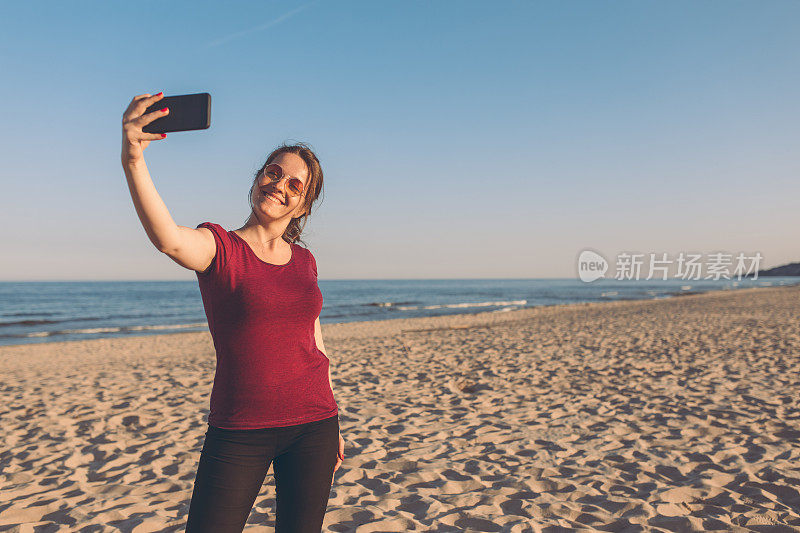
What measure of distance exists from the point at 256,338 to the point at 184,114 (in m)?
0.73

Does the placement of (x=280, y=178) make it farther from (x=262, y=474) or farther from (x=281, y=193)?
(x=262, y=474)

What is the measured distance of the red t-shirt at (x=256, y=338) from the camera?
61.9 inches

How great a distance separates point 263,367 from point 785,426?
19.4 feet

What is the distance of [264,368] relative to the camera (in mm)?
1658

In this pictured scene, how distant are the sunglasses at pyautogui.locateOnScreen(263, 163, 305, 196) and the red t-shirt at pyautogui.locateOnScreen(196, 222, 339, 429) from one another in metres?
0.27

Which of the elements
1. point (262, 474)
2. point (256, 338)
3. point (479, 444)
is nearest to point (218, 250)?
point (256, 338)

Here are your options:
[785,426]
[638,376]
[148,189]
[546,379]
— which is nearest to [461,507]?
[148,189]

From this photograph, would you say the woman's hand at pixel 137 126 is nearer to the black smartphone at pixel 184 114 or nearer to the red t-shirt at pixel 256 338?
the black smartphone at pixel 184 114

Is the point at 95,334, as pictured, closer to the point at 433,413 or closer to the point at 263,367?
the point at 433,413

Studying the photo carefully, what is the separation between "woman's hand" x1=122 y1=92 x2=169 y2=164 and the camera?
1.24 m

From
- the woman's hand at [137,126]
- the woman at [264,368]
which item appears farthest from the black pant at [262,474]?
the woman's hand at [137,126]

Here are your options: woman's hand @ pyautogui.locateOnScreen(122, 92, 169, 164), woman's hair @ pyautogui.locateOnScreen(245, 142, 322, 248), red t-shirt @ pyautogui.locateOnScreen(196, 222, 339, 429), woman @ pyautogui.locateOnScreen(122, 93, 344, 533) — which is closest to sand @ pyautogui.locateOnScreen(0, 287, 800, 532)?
woman @ pyautogui.locateOnScreen(122, 93, 344, 533)

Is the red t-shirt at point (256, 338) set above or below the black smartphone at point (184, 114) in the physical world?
below

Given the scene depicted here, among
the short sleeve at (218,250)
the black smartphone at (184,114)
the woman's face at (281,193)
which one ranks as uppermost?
the black smartphone at (184,114)
